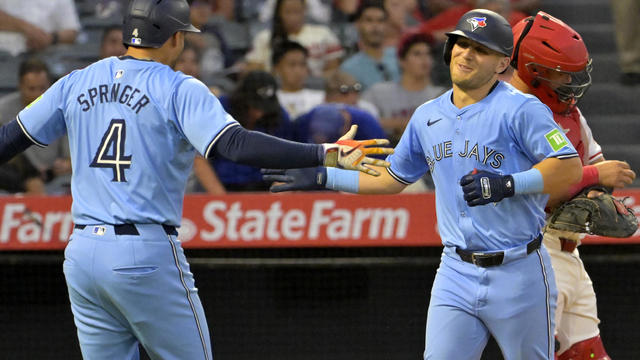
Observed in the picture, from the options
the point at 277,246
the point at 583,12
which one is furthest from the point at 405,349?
the point at 583,12

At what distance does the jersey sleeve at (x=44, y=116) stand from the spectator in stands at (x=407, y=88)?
10.1 ft

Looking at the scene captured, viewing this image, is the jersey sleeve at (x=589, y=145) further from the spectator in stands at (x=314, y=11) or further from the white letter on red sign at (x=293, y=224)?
the spectator in stands at (x=314, y=11)

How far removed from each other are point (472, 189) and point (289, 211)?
2.36 meters

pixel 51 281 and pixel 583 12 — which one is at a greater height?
pixel 583 12

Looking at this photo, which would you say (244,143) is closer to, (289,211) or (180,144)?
(180,144)

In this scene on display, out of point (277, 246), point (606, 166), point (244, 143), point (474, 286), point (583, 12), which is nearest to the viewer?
point (244, 143)

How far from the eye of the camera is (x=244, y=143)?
112 inches

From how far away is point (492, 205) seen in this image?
3.16 m

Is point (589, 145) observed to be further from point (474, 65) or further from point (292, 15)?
point (292, 15)

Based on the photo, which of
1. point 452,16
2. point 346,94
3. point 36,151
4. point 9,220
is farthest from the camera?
point 452,16

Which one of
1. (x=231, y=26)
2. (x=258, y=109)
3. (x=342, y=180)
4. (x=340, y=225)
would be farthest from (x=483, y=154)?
(x=231, y=26)

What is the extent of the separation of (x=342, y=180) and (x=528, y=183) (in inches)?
29.3

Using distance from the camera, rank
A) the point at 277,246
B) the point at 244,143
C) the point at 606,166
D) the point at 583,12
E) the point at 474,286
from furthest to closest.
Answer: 1. the point at 583,12
2. the point at 277,246
3. the point at 606,166
4. the point at 474,286
5. the point at 244,143

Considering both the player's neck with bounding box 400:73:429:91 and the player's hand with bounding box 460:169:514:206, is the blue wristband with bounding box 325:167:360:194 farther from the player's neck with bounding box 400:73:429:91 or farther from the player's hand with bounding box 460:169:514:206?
the player's neck with bounding box 400:73:429:91
